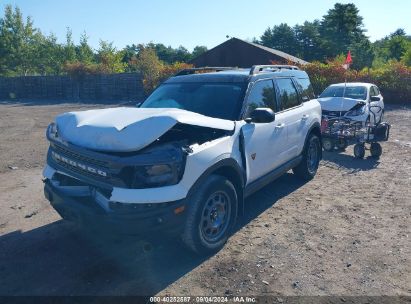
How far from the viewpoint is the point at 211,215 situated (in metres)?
4.04

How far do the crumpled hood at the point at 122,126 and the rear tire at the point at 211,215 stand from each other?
68cm

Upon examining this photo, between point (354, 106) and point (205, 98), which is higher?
point (205, 98)

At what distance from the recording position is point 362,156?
28.2ft

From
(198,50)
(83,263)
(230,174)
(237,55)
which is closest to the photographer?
(83,263)

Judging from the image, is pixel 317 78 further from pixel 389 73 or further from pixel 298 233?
pixel 298 233

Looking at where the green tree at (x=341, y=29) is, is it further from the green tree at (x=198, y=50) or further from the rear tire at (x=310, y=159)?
the rear tire at (x=310, y=159)

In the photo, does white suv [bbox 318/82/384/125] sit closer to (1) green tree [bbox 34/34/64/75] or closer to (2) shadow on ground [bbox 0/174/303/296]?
(2) shadow on ground [bbox 0/174/303/296]

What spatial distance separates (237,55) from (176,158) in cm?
3141

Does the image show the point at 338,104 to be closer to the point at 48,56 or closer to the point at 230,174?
the point at 230,174

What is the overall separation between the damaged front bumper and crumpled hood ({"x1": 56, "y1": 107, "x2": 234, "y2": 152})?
51cm

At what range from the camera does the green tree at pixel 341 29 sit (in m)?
53.7

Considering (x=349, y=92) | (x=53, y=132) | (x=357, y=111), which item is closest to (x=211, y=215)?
(x=53, y=132)

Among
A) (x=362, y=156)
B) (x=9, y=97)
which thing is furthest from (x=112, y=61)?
(x=362, y=156)

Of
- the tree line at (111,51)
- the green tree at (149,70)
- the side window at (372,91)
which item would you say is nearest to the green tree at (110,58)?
the tree line at (111,51)
